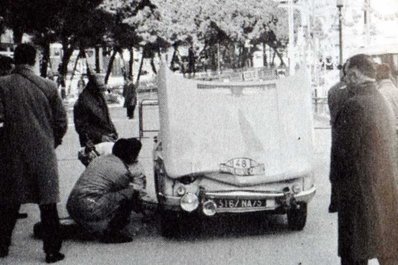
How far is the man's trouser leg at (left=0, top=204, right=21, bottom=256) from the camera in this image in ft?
28.2

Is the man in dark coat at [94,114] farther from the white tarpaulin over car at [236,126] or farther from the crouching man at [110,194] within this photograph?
the white tarpaulin over car at [236,126]

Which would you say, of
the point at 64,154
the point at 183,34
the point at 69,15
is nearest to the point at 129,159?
the point at 64,154

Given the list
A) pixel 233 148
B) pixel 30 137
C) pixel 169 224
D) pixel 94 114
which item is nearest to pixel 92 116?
pixel 94 114

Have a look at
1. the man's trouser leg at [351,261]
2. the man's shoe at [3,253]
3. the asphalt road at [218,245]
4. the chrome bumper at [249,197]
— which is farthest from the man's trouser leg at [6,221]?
the man's trouser leg at [351,261]

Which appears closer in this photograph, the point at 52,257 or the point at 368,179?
the point at 368,179

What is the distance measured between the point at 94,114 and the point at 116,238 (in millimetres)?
2293

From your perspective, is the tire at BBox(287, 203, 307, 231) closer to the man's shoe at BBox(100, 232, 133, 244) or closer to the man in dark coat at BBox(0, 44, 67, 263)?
the man's shoe at BBox(100, 232, 133, 244)

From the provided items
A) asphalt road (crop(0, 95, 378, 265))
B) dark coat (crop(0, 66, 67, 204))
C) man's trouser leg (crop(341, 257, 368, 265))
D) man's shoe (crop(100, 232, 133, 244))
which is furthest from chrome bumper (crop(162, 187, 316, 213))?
man's trouser leg (crop(341, 257, 368, 265))

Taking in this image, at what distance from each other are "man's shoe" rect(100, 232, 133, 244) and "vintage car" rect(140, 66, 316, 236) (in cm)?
44

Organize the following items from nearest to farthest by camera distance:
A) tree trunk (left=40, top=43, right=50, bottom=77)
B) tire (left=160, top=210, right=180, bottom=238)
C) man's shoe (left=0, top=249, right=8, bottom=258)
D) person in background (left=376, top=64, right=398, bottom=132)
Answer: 1. man's shoe (left=0, top=249, right=8, bottom=258)
2. tire (left=160, top=210, right=180, bottom=238)
3. person in background (left=376, top=64, right=398, bottom=132)
4. tree trunk (left=40, top=43, right=50, bottom=77)

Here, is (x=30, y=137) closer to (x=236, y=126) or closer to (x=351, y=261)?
(x=236, y=126)

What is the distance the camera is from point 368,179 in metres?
6.22

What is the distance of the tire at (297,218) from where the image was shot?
32.7ft

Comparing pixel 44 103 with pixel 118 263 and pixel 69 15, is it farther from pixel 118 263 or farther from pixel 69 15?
pixel 69 15
